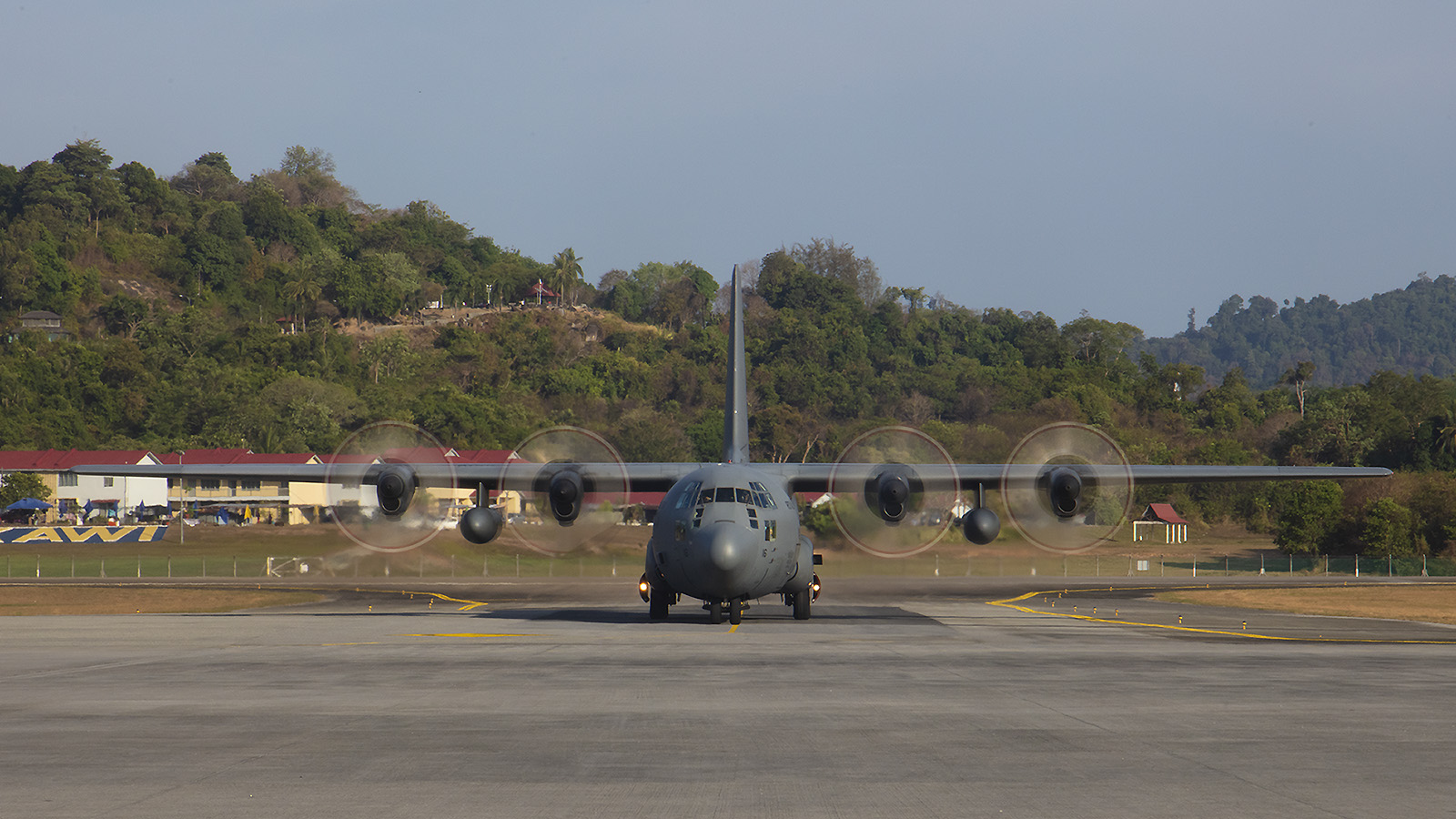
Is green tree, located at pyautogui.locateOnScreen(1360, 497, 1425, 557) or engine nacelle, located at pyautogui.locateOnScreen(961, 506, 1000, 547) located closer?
engine nacelle, located at pyautogui.locateOnScreen(961, 506, 1000, 547)

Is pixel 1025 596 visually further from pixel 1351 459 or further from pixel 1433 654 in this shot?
pixel 1351 459

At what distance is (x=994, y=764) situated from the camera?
11297 millimetres

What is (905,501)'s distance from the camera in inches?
1250

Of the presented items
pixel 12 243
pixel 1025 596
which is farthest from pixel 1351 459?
pixel 12 243

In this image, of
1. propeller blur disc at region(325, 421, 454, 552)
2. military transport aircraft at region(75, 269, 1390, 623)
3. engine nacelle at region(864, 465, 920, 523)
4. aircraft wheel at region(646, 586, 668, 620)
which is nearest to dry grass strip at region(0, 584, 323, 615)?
propeller blur disc at region(325, 421, 454, 552)

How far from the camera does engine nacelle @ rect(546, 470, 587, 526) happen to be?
31750mm

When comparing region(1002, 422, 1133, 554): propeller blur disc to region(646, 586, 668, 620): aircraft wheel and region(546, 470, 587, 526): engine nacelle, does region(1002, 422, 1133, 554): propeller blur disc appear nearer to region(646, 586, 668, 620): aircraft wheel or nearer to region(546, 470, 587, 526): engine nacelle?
region(646, 586, 668, 620): aircraft wheel

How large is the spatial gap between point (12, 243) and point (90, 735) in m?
197

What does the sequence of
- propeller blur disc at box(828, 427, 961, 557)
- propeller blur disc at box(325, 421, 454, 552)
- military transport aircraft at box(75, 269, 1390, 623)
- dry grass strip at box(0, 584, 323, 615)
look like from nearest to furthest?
military transport aircraft at box(75, 269, 1390, 623) < propeller blur disc at box(828, 427, 961, 557) < propeller blur disc at box(325, 421, 454, 552) < dry grass strip at box(0, 584, 323, 615)

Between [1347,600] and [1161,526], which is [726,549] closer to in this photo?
[1347,600]

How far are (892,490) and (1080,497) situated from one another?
10.1 meters

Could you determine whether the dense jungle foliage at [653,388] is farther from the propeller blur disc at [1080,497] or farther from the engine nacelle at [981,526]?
the engine nacelle at [981,526]

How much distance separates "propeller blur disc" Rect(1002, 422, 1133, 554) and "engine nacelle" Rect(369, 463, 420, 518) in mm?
15761

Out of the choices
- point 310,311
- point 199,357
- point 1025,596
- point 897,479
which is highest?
point 310,311
